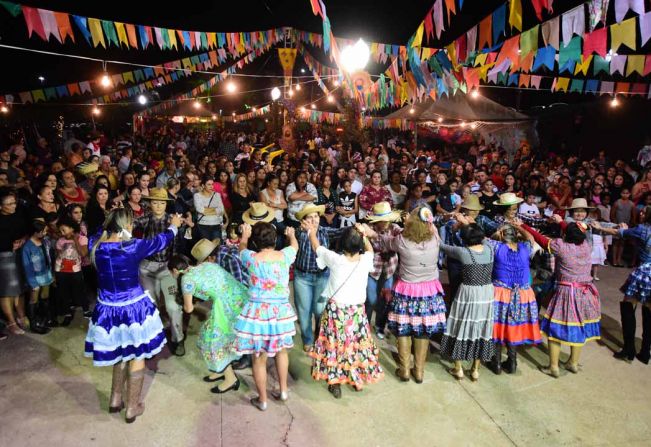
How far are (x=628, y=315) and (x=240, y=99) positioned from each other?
101 feet

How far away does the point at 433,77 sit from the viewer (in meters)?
7.53

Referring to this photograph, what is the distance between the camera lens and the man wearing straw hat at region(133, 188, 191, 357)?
447cm

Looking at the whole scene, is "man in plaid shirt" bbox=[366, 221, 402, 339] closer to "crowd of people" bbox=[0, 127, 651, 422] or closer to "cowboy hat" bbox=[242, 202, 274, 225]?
"crowd of people" bbox=[0, 127, 651, 422]

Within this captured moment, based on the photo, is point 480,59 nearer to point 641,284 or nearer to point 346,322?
point 641,284

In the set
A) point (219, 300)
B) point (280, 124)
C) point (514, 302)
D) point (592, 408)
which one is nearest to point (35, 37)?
point (280, 124)

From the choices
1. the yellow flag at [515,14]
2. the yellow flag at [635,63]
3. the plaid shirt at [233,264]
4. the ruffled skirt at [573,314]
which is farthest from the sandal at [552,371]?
the yellow flag at [635,63]

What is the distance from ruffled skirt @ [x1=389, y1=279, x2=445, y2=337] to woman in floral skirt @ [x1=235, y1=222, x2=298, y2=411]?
111 cm

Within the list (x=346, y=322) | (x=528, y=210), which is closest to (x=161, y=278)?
(x=346, y=322)

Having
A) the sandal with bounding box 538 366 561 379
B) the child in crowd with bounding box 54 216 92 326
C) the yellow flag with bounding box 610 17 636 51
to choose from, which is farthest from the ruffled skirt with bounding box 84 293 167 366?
the yellow flag with bounding box 610 17 636 51

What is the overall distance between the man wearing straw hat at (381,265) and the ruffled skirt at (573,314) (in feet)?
5.64

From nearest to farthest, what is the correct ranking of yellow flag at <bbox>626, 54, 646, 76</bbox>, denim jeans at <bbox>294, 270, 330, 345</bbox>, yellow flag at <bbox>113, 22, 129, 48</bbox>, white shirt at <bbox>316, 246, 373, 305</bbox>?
white shirt at <bbox>316, 246, 373, 305</bbox>
denim jeans at <bbox>294, 270, 330, 345</bbox>
yellow flag at <bbox>113, 22, 129, 48</bbox>
yellow flag at <bbox>626, 54, 646, 76</bbox>

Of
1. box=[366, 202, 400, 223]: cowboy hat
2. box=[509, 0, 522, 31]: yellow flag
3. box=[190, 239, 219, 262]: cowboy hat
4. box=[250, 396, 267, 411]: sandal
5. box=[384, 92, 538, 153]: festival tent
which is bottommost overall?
box=[250, 396, 267, 411]: sandal

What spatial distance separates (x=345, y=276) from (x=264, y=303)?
730 millimetres

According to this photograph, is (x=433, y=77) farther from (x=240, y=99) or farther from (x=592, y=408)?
(x=240, y=99)
